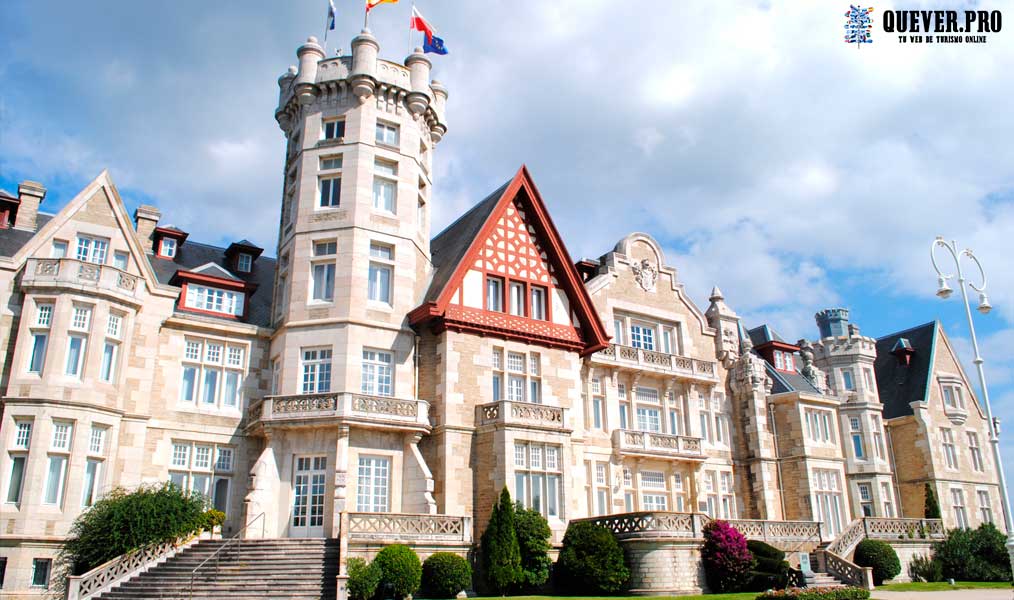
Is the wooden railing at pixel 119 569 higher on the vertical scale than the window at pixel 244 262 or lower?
lower

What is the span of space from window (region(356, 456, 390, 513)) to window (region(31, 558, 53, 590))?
29.6 ft

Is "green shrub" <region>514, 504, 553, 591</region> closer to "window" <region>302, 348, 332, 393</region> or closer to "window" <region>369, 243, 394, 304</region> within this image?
"window" <region>302, 348, 332, 393</region>

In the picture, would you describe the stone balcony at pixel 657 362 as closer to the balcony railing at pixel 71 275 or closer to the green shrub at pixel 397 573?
the green shrub at pixel 397 573

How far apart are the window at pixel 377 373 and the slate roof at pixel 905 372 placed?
31.4 m

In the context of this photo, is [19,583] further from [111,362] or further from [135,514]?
[111,362]

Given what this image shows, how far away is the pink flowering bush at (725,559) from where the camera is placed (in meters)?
26.0

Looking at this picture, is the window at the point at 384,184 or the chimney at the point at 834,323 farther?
the chimney at the point at 834,323

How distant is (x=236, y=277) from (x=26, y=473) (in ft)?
35.7

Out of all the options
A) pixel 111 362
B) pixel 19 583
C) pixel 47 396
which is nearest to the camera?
pixel 19 583

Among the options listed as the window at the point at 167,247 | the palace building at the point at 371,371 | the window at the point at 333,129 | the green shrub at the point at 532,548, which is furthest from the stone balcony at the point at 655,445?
the window at the point at 167,247

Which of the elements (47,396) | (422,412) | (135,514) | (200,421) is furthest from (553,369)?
(47,396)

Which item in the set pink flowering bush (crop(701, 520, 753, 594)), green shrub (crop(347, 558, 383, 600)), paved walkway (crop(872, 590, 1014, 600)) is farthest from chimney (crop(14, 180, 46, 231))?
paved walkway (crop(872, 590, 1014, 600))

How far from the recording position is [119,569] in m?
22.1

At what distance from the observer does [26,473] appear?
77.9 feet
